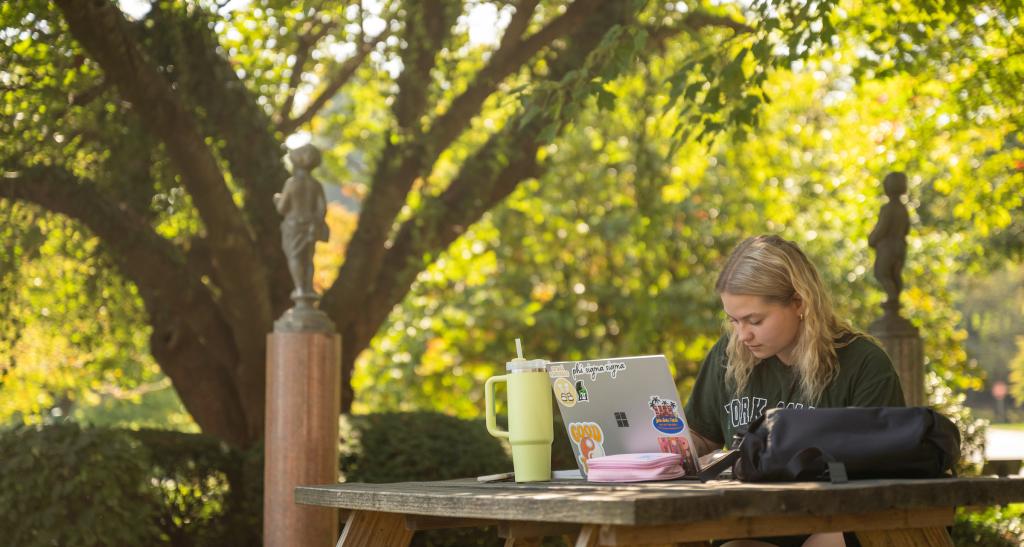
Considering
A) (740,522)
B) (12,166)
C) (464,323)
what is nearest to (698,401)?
(740,522)

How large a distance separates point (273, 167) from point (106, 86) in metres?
1.09

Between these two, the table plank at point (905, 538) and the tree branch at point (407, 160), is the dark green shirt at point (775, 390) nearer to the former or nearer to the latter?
the table plank at point (905, 538)

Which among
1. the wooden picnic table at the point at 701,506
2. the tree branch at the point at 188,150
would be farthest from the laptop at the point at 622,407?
the tree branch at the point at 188,150

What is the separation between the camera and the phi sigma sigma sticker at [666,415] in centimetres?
282

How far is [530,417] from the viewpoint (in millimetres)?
2891

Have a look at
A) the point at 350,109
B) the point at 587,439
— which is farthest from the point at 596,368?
the point at 350,109

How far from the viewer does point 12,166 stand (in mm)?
6766

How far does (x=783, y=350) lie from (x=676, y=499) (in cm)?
133

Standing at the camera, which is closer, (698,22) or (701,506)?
(701,506)

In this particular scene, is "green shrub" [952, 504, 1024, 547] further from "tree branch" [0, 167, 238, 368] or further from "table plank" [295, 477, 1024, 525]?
"tree branch" [0, 167, 238, 368]

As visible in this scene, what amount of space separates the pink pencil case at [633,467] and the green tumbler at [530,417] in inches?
6.9

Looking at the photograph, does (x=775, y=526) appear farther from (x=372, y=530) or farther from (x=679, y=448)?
(x=372, y=530)

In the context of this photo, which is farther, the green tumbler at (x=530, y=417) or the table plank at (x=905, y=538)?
the green tumbler at (x=530, y=417)

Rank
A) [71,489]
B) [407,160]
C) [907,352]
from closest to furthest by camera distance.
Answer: [71,489]
[907,352]
[407,160]
